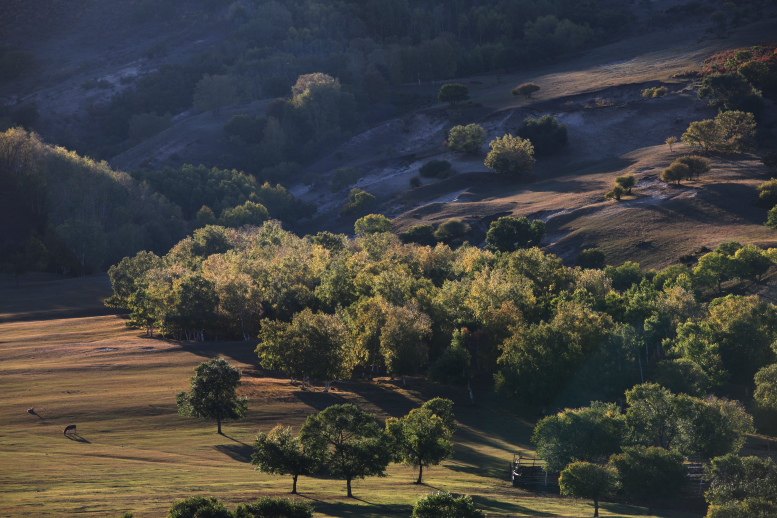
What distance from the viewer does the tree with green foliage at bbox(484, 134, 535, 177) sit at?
186m

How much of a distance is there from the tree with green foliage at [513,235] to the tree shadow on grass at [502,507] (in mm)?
89096

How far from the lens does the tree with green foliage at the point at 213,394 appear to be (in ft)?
231

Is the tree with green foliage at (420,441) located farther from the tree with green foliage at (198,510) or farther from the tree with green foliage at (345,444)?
the tree with green foliage at (198,510)

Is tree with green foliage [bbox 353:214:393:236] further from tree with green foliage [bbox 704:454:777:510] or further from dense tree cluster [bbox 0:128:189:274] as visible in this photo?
tree with green foliage [bbox 704:454:777:510]

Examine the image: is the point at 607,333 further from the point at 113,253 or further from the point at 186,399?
the point at 113,253

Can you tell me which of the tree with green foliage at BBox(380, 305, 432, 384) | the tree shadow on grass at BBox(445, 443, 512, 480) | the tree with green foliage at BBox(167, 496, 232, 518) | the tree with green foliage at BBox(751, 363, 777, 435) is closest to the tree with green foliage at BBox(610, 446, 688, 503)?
the tree shadow on grass at BBox(445, 443, 512, 480)

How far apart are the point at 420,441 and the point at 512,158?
13338cm

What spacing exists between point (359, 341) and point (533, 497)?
3852 centimetres

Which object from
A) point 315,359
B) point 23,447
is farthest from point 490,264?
point 23,447

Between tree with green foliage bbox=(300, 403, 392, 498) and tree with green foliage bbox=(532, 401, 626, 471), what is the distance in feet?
50.0

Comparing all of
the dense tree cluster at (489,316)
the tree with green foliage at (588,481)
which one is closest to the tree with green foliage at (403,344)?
the dense tree cluster at (489,316)

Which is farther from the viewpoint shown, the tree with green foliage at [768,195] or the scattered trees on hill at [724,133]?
the scattered trees on hill at [724,133]

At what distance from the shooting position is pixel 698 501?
61.0 meters

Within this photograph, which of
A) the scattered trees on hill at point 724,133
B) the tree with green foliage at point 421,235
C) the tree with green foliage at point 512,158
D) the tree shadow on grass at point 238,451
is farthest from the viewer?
the tree with green foliage at point 512,158
